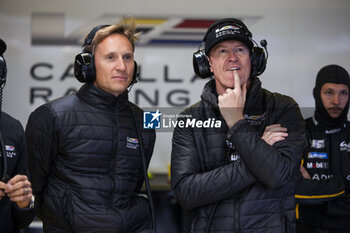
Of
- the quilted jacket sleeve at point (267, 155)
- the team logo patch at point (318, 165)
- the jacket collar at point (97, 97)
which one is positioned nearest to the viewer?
the quilted jacket sleeve at point (267, 155)

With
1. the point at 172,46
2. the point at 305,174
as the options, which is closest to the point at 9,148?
the point at 305,174

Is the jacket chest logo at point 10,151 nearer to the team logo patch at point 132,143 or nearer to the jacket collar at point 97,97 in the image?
the jacket collar at point 97,97

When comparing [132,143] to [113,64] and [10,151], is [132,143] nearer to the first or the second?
[113,64]

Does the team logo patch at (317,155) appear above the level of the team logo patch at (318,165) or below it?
above

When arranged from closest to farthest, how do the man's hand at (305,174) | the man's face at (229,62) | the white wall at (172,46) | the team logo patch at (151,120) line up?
1. the man's face at (229,62)
2. the team logo patch at (151,120)
3. the man's hand at (305,174)
4. the white wall at (172,46)

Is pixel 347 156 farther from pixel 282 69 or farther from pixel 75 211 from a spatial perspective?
pixel 75 211

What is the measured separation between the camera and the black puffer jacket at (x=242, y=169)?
71.7 inches

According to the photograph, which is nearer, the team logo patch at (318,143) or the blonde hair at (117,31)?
the blonde hair at (117,31)

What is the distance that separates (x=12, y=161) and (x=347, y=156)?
2.16 m

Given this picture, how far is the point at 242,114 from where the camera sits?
191 cm

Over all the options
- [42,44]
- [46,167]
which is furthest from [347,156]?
[42,44]

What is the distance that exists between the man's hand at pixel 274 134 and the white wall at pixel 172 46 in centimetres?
240

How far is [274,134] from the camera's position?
6.38 feet

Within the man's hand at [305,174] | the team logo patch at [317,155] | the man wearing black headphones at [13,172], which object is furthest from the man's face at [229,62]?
the team logo patch at [317,155]
